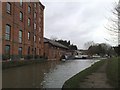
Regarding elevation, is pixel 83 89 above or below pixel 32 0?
below

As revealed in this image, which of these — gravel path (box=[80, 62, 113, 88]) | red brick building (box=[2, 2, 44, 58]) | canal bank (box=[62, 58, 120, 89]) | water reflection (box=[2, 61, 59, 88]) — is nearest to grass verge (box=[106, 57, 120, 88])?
canal bank (box=[62, 58, 120, 89])

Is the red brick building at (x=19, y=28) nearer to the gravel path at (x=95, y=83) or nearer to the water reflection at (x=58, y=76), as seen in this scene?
the water reflection at (x=58, y=76)

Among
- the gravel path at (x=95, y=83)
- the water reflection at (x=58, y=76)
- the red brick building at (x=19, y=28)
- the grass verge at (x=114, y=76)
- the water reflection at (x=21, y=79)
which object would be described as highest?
the red brick building at (x=19, y=28)

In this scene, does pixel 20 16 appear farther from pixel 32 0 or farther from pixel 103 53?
pixel 103 53

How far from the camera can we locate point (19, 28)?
36.7 m

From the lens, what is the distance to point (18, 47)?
36000 mm

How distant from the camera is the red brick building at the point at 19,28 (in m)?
30.4

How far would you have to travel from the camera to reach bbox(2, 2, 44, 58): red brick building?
1198 inches

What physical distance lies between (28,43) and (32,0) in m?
10.6

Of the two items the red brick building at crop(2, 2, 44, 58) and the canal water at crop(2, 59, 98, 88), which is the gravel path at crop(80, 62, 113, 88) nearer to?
the canal water at crop(2, 59, 98, 88)

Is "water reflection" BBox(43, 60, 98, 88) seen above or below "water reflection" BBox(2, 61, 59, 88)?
below

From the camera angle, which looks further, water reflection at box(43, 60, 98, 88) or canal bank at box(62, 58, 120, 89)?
water reflection at box(43, 60, 98, 88)

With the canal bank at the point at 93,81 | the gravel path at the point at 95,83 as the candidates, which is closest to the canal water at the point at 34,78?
the canal bank at the point at 93,81

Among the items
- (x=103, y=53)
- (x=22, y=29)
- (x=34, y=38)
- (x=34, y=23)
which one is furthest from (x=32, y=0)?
(x=103, y=53)
